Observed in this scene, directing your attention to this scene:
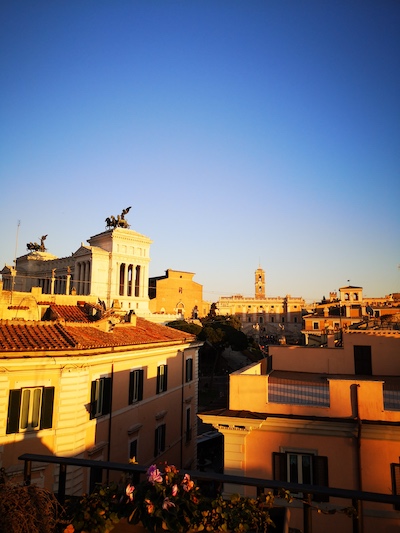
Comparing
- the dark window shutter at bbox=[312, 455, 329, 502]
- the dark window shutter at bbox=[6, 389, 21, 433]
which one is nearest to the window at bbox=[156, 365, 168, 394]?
the dark window shutter at bbox=[6, 389, 21, 433]

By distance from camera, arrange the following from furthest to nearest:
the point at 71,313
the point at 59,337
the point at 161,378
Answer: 1. the point at 71,313
2. the point at 161,378
3. the point at 59,337

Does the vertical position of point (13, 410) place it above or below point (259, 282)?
below

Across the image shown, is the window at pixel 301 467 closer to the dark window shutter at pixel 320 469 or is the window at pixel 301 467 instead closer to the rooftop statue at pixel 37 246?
the dark window shutter at pixel 320 469

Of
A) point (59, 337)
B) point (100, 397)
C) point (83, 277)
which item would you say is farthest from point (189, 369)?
point (83, 277)

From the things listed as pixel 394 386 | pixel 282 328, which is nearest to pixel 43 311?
pixel 394 386

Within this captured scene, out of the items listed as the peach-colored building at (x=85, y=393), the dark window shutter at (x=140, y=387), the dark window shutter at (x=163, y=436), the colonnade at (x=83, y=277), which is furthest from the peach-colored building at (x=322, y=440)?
the colonnade at (x=83, y=277)

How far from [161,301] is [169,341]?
217 ft

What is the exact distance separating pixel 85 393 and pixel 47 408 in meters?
1.25

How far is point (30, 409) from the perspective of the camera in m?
11.3

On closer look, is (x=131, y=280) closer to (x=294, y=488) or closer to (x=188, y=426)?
(x=188, y=426)

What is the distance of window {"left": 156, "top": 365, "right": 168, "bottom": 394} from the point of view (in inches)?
693

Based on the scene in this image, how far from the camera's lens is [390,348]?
14180 mm

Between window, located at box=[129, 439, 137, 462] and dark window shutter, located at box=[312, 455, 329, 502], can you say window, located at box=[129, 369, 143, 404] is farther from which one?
dark window shutter, located at box=[312, 455, 329, 502]

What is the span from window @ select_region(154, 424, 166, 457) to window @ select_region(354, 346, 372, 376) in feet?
29.2
